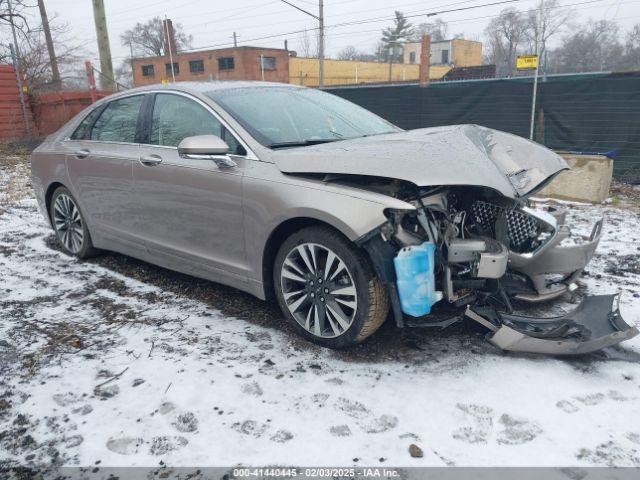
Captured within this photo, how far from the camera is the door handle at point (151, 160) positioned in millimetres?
3822

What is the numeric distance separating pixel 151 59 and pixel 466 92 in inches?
1754

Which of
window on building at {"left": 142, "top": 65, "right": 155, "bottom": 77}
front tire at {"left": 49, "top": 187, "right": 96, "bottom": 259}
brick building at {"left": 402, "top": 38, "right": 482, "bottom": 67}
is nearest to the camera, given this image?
front tire at {"left": 49, "top": 187, "right": 96, "bottom": 259}

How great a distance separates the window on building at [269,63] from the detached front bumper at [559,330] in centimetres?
4239

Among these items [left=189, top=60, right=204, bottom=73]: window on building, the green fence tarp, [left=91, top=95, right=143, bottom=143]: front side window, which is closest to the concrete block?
the green fence tarp

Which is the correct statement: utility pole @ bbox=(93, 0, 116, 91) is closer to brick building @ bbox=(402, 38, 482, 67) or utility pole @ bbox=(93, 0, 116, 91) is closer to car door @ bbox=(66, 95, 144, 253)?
car door @ bbox=(66, 95, 144, 253)

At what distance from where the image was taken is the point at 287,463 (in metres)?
2.19

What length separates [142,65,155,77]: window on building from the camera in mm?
48625

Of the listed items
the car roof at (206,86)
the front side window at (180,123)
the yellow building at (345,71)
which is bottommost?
the front side window at (180,123)

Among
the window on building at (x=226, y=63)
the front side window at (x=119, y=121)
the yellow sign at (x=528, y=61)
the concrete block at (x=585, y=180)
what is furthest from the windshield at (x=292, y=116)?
the window on building at (x=226, y=63)

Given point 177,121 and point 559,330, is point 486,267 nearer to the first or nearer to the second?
point 559,330

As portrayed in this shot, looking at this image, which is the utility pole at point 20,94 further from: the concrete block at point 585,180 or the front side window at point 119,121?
the concrete block at point 585,180

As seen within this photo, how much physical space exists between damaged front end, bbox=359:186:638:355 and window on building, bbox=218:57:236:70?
4296 centimetres

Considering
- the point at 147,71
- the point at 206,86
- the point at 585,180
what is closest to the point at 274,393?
the point at 206,86

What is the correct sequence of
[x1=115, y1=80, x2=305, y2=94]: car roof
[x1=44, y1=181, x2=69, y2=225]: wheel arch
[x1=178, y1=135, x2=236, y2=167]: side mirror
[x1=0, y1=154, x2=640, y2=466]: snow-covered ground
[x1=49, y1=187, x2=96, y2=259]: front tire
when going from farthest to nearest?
[x1=44, y1=181, x2=69, y2=225]: wheel arch < [x1=49, y1=187, x2=96, y2=259]: front tire < [x1=115, y1=80, x2=305, y2=94]: car roof < [x1=178, y1=135, x2=236, y2=167]: side mirror < [x1=0, y1=154, x2=640, y2=466]: snow-covered ground
